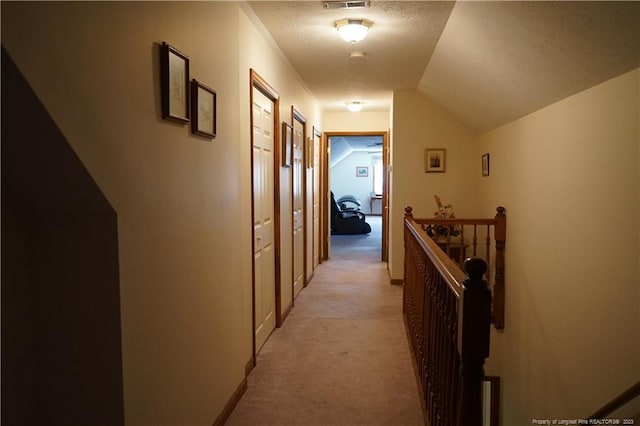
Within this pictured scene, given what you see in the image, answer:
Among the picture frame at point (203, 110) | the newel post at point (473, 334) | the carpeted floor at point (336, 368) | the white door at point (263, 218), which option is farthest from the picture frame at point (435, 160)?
the newel post at point (473, 334)

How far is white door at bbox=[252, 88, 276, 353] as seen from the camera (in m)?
3.27

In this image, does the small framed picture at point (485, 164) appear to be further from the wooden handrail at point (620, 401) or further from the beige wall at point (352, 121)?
the wooden handrail at point (620, 401)

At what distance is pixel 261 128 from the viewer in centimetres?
341

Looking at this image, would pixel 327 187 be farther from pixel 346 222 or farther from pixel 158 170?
pixel 158 170

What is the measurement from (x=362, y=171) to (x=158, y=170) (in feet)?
42.4

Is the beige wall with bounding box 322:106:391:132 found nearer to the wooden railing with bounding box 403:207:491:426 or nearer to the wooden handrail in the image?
the wooden railing with bounding box 403:207:491:426

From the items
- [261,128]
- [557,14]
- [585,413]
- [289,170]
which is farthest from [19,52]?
[289,170]

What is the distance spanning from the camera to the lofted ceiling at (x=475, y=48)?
82.1 inches

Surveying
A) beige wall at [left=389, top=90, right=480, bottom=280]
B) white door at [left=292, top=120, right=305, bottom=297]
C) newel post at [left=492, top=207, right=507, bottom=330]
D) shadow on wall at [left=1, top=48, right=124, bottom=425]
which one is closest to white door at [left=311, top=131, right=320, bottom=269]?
white door at [left=292, top=120, right=305, bottom=297]

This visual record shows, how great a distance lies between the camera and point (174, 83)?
1.76 metres

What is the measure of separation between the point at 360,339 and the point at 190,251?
209 cm

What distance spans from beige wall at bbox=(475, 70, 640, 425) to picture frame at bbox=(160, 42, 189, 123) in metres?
1.99

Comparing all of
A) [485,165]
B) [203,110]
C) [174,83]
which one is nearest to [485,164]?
[485,165]

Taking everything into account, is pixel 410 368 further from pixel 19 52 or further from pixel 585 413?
pixel 19 52
